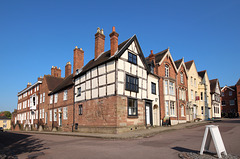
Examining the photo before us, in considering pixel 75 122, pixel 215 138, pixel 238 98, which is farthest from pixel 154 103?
pixel 238 98

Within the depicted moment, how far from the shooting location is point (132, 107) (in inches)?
765

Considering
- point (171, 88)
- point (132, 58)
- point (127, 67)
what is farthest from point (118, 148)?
point (171, 88)

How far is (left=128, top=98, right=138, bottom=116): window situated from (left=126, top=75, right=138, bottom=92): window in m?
1.18

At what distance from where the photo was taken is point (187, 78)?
31.8 meters

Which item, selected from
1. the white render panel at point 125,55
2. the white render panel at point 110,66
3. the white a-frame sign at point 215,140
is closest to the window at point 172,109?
the white render panel at point 125,55

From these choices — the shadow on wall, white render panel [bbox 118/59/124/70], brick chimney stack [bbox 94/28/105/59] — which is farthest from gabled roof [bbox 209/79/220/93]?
the shadow on wall

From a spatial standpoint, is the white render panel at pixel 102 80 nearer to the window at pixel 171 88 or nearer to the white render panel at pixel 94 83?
the white render panel at pixel 94 83

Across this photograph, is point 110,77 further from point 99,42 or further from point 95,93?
point 99,42

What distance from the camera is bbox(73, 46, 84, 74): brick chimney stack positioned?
2728 centimetres

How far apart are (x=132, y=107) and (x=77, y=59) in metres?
12.7

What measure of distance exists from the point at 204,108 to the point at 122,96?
24.5 metres

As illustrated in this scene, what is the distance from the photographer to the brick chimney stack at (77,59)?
89.5ft

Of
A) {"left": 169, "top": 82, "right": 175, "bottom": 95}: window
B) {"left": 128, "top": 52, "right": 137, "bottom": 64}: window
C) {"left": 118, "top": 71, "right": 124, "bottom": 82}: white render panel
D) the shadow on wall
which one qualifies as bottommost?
the shadow on wall

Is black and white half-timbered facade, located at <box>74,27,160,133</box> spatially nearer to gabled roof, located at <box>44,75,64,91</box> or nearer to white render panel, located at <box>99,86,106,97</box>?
white render panel, located at <box>99,86,106,97</box>
